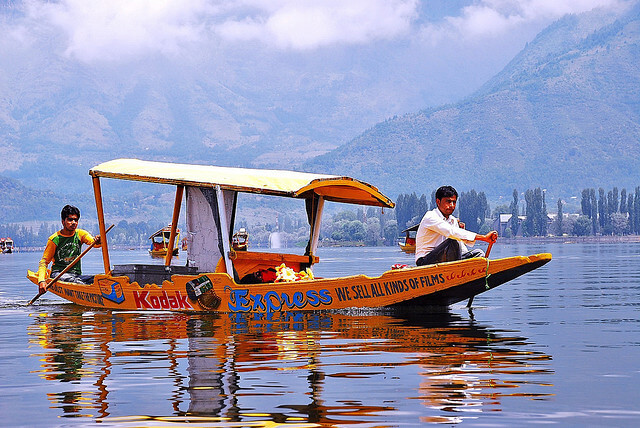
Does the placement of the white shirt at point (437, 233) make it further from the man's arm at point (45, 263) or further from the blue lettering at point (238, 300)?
the man's arm at point (45, 263)

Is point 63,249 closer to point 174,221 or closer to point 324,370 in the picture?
point 174,221

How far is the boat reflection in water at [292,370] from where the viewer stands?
32.3 ft

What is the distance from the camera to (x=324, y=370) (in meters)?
12.5

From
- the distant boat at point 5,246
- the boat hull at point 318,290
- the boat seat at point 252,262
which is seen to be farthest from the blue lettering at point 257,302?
the distant boat at point 5,246

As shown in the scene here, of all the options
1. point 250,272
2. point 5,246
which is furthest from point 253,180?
point 5,246

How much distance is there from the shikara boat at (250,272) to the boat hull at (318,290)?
0.06 feet

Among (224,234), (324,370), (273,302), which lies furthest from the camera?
(224,234)

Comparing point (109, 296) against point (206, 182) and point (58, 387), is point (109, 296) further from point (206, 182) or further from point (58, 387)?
point (58, 387)

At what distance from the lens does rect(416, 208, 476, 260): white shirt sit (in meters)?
17.8

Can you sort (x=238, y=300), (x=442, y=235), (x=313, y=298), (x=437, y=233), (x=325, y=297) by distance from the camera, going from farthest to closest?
(x=238, y=300)
(x=313, y=298)
(x=325, y=297)
(x=437, y=233)
(x=442, y=235)

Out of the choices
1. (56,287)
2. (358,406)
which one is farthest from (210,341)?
(56,287)

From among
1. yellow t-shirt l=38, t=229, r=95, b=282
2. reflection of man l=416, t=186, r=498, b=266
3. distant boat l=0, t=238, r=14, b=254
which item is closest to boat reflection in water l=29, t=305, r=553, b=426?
reflection of man l=416, t=186, r=498, b=266

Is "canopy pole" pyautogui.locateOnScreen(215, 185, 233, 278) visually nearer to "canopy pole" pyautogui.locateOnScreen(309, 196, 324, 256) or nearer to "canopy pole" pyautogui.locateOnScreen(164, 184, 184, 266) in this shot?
"canopy pole" pyautogui.locateOnScreen(164, 184, 184, 266)

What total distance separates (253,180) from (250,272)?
1904mm
